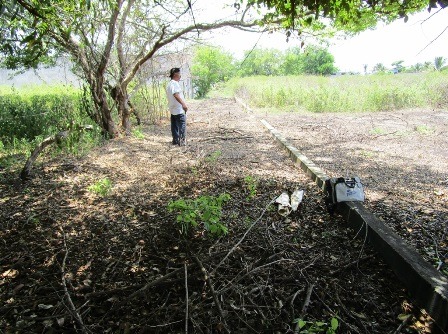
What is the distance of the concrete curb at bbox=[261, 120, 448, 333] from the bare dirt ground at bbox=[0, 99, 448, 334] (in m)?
0.08

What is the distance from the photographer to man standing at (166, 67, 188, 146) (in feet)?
21.2

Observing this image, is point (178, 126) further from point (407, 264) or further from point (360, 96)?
point (360, 96)

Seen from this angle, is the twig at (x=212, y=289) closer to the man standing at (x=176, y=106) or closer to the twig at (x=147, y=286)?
the twig at (x=147, y=286)

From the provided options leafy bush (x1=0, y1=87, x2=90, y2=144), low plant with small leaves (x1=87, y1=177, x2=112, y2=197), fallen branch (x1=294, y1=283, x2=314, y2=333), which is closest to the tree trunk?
leafy bush (x1=0, y1=87, x2=90, y2=144)

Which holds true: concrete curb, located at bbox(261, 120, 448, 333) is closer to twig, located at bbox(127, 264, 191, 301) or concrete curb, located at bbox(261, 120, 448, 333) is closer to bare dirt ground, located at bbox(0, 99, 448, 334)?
bare dirt ground, located at bbox(0, 99, 448, 334)

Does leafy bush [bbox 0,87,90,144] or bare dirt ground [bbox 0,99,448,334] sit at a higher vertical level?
leafy bush [bbox 0,87,90,144]

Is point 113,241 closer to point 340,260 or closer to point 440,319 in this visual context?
point 340,260

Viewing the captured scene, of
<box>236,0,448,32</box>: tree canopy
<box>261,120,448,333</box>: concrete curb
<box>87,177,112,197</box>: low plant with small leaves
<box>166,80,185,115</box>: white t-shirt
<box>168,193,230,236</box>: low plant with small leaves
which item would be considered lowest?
<box>261,120,448,333</box>: concrete curb

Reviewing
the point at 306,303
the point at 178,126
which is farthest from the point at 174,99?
the point at 306,303

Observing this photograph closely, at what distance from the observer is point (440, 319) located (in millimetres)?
1830

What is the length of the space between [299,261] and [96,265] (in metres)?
1.61

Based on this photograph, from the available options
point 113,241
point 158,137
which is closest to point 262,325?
point 113,241

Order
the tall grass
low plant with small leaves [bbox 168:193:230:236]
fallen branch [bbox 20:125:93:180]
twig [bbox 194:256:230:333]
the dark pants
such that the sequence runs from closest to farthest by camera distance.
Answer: twig [bbox 194:256:230:333]
low plant with small leaves [bbox 168:193:230:236]
fallen branch [bbox 20:125:93:180]
the dark pants
the tall grass

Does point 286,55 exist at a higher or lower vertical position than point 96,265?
higher
